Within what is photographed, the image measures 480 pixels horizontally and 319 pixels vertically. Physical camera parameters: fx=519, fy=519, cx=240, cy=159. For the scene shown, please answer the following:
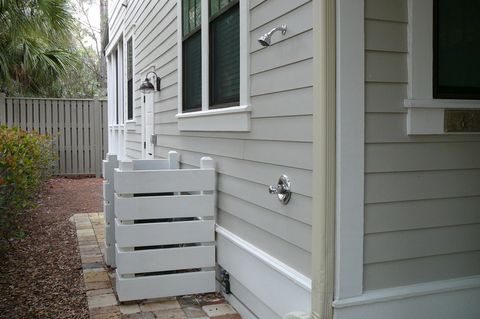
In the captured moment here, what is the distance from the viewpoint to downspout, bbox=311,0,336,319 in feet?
8.37

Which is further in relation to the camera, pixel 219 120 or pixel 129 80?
pixel 129 80

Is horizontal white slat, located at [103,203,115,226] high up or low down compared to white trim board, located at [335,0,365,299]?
down

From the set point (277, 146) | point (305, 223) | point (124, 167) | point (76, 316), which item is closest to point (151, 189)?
point (124, 167)

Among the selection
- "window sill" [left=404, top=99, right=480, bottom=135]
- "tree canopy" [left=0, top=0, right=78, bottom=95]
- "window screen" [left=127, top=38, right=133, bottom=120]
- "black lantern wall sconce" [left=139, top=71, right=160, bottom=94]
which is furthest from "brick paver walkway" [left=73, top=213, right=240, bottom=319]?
"window screen" [left=127, top=38, right=133, bottom=120]

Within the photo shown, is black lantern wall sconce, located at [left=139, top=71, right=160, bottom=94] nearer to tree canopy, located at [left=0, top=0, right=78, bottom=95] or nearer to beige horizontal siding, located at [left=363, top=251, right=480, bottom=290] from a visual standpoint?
tree canopy, located at [left=0, top=0, right=78, bottom=95]

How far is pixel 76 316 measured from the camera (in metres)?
4.14

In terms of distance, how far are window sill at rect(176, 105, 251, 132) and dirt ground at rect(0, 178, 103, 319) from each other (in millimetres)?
1854

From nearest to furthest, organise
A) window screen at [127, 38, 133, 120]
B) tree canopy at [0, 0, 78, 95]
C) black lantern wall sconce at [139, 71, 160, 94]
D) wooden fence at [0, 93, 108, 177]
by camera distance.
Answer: black lantern wall sconce at [139, 71, 160, 94], tree canopy at [0, 0, 78, 95], window screen at [127, 38, 133, 120], wooden fence at [0, 93, 108, 177]

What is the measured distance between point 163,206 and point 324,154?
210 cm

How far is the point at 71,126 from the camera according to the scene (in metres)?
14.5

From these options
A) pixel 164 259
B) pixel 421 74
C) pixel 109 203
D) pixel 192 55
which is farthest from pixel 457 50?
pixel 109 203

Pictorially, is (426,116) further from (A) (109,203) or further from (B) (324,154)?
(A) (109,203)

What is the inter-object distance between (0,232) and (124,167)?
119 centimetres

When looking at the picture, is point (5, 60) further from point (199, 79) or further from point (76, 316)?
point (76, 316)
